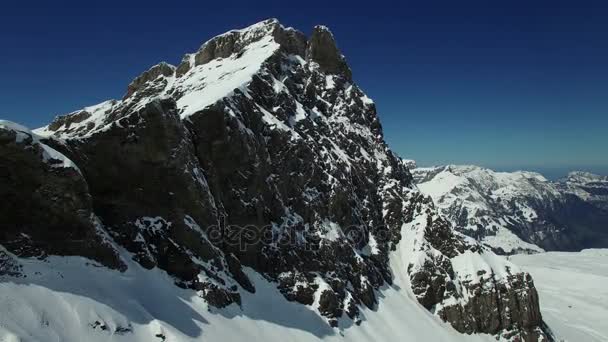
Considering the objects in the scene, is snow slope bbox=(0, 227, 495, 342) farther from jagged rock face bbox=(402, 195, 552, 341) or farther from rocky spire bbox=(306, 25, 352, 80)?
rocky spire bbox=(306, 25, 352, 80)

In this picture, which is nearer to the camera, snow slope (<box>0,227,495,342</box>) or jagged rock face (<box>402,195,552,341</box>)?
snow slope (<box>0,227,495,342</box>)

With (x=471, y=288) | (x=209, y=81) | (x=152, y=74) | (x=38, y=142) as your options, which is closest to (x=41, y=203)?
(x=38, y=142)

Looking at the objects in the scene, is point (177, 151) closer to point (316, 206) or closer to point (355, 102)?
point (316, 206)

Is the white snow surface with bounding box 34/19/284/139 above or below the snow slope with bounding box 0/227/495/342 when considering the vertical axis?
above

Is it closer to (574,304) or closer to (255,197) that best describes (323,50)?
(255,197)

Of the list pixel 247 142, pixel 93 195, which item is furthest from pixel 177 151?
pixel 247 142

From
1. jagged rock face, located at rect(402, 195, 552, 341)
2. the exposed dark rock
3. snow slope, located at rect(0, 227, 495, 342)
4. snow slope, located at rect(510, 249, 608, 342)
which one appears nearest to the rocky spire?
the exposed dark rock
